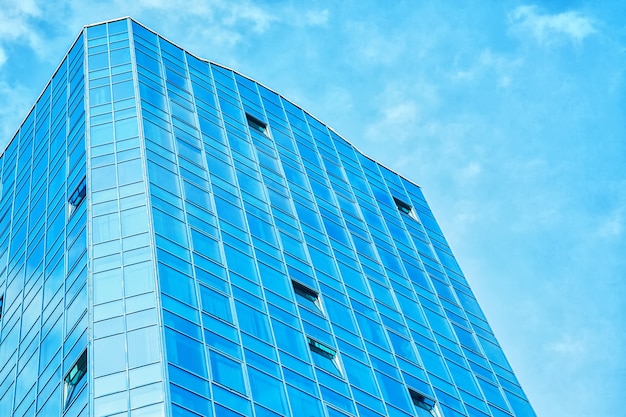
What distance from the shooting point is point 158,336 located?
35.0 metres

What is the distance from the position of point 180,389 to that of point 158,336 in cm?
257

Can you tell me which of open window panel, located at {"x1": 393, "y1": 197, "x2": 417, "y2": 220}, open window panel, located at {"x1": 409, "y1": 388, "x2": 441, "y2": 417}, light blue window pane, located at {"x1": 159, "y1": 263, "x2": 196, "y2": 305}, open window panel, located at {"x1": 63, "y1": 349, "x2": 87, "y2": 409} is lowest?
open window panel, located at {"x1": 63, "y1": 349, "x2": 87, "y2": 409}

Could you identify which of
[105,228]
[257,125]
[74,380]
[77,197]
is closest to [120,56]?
[257,125]

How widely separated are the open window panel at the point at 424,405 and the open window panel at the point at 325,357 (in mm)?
4569

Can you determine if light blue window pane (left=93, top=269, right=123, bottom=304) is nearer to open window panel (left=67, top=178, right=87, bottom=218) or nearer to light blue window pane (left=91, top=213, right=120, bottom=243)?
light blue window pane (left=91, top=213, right=120, bottom=243)

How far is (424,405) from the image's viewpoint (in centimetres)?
4544

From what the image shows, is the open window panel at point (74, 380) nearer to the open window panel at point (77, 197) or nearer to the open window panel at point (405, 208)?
the open window panel at point (77, 197)

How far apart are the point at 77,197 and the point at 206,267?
8695mm

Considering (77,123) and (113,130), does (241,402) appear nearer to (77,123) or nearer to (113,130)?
(113,130)

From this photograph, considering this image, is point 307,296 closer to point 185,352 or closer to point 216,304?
point 216,304

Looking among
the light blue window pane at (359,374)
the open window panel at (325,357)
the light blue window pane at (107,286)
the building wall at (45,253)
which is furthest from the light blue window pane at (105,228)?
the light blue window pane at (359,374)

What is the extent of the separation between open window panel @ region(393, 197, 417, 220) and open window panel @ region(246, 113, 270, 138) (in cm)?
1183

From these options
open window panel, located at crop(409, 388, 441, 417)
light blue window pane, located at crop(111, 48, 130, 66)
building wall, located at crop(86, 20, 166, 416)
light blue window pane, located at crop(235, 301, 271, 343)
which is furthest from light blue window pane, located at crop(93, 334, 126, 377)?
light blue window pane, located at crop(111, 48, 130, 66)

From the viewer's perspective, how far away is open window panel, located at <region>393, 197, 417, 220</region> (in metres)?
67.5
